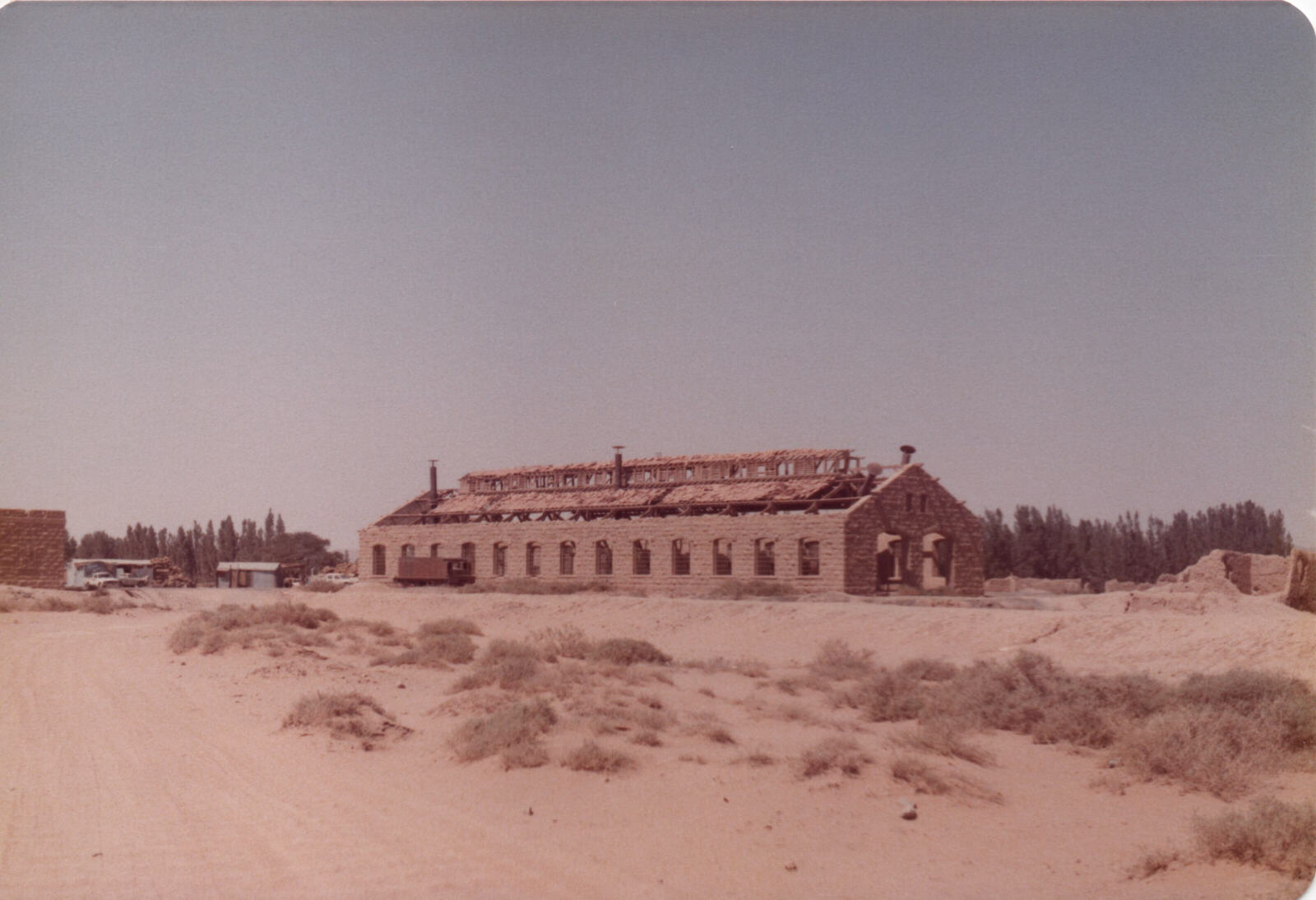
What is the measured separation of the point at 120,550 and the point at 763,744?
182 feet

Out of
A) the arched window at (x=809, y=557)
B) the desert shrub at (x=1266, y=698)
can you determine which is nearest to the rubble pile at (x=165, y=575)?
the arched window at (x=809, y=557)

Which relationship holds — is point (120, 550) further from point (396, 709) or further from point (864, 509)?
Result: point (396, 709)

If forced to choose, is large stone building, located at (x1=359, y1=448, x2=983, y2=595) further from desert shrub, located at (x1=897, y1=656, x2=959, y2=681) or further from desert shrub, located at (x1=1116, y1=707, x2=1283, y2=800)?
desert shrub, located at (x1=1116, y1=707, x2=1283, y2=800)

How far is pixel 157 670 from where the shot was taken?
16.2 m

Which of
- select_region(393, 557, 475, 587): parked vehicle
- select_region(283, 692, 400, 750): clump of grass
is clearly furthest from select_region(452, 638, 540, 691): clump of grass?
select_region(393, 557, 475, 587): parked vehicle

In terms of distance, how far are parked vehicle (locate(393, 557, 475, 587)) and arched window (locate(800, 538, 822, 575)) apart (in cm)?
1747

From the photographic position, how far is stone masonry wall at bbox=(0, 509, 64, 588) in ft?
102

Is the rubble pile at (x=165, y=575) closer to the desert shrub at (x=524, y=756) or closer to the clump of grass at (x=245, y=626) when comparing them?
the clump of grass at (x=245, y=626)

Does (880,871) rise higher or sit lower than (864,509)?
lower

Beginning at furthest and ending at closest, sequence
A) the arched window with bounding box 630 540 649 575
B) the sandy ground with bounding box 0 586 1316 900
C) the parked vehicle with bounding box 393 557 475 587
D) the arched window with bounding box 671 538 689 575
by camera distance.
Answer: the parked vehicle with bounding box 393 557 475 587 < the arched window with bounding box 630 540 649 575 < the arched window with bounding box 671 538 689 575 < the sandy ground with bounding box 0 586 1316 900

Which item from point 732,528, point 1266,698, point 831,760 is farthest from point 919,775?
point 732,528

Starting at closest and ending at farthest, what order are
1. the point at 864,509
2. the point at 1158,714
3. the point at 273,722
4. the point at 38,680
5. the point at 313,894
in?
1. the point at 313,894
2. the point at 1158,714
3. the point at 273,722
4. the point at 38,680
5. the point at 864,509

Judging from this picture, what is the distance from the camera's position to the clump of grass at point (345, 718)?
1100 centimetres

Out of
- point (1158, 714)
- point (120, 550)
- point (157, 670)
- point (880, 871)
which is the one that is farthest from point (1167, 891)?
point (120, 550)
